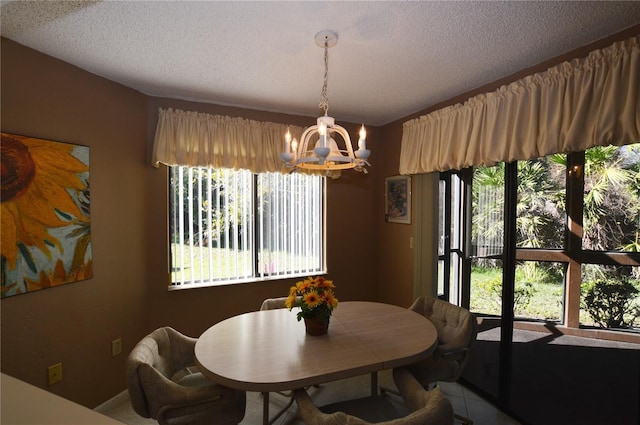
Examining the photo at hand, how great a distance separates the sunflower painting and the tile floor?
3.62ft

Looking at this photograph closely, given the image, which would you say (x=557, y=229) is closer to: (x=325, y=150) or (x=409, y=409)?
(x=409, y=409)

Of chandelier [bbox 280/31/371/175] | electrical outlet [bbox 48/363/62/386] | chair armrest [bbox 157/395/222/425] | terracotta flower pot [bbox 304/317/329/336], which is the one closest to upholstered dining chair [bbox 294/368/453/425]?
terracotta flower pot [bbox 304/317/329/336]

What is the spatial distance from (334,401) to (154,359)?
4.98 feet

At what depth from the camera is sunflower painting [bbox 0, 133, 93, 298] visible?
A: 177 cm

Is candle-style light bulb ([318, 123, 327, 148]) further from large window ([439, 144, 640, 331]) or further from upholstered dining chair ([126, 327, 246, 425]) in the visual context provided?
large window ([439, 144, 640, 331])

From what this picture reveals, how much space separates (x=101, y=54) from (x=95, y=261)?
148 centimetres

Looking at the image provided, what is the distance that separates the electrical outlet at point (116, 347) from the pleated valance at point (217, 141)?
153 cm

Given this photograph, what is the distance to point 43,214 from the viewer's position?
1.94 meters

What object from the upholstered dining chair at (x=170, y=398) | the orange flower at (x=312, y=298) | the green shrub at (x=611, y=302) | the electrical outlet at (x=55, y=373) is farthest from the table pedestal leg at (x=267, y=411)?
the green shrub at (x=611, y=302)

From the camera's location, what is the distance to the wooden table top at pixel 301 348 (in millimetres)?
1431

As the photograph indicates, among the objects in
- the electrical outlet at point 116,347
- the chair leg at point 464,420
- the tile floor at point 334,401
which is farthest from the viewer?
the electrical outlet at point 116,347

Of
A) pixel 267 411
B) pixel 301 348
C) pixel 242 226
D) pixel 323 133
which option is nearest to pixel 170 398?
pixel 301 348

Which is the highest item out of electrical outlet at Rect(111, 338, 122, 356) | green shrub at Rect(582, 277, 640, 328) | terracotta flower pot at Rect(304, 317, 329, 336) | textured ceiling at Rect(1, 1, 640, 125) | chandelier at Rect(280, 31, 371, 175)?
textured ceiling at Rect(1, 1, 640, 125)

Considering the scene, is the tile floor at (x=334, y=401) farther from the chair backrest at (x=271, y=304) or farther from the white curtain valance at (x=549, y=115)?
the white curtain valance at (x=549, y=115)
